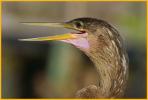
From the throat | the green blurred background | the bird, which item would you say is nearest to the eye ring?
the bird

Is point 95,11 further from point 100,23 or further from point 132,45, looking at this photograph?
point 100,23

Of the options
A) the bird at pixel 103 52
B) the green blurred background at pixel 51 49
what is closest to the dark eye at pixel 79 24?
the bird at pixel 103 52

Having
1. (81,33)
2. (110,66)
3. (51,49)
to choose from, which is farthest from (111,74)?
(51,49)

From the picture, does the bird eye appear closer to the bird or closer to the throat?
the bird

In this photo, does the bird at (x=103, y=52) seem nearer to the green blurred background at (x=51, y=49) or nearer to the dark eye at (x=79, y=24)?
the dark eye at (x=79, y=24)

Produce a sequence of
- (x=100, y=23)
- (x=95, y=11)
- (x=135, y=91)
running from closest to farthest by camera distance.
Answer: (x=100, y=23) < (x=135, y=91) < (x=95, y=11)

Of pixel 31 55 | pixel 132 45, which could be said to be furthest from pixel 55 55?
pixel 132 45
